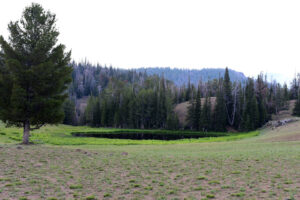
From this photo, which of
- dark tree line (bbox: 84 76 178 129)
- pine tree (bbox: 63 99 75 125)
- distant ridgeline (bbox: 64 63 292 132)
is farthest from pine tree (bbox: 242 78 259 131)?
pine tree (bbox: 63 99 75 125)

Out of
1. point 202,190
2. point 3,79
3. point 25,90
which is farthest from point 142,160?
point 3,79

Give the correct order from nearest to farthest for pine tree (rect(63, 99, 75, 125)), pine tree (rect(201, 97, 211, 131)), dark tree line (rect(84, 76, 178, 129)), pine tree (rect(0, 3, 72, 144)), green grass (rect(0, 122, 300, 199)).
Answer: green grass (rect(0, 122, 300, 199)) < pine tree (rect(0, 3, 72, 144)) < pine tree (rect(201, 97, 211, 131)) < dark tree line (rect(84, 76, 178, 129)) < pine tree (rect(63, 99, 75, 125))

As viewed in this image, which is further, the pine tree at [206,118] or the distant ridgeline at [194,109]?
the pine tree at [206,118]

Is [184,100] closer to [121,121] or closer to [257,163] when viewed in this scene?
[121,121]

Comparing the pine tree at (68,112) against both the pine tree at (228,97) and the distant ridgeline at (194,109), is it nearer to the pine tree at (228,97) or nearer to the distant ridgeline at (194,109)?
the distant ridgeline at (194,109)

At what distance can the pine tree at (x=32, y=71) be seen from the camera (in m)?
21.9

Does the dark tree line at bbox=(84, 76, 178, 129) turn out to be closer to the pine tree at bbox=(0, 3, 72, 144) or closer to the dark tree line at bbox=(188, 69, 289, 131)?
the dark tree line at bbox=(188, 69, 289, 131)

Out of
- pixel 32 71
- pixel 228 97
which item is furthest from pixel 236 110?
pixel 32 71

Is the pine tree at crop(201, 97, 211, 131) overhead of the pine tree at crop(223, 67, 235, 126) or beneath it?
beneath

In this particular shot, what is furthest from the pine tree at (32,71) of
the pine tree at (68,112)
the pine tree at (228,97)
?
the pine tree at (68,112)

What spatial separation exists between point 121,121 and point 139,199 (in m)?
79.0

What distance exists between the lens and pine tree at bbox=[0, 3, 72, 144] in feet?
71.9

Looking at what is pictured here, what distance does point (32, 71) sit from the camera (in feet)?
71.2

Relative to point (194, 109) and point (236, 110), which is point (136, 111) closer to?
point (194, 109)
